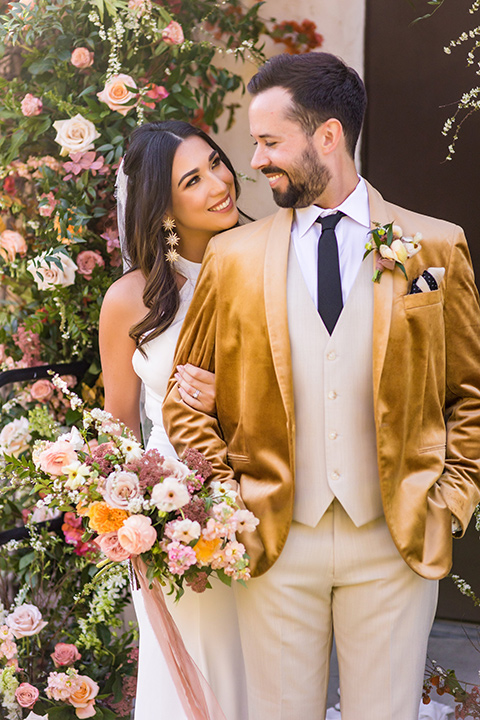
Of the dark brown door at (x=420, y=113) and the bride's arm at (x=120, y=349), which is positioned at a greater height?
the dark brown door at (x=420, y=113)

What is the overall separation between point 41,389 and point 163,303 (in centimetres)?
83

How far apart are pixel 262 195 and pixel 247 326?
154cm

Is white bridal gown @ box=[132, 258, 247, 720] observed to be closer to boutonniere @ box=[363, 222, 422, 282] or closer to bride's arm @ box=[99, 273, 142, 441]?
bride's arm @ box=[99, 273, 142, 441]

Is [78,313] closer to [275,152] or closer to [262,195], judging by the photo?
[262,195]

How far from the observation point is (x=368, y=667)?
1.97m

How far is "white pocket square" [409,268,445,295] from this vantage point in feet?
6.34

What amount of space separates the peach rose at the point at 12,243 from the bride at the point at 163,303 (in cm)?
64

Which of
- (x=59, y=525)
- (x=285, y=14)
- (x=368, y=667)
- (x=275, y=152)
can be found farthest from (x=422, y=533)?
(x=285, y=14)

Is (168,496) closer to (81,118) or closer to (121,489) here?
(121,489)

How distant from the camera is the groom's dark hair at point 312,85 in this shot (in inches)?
76.7

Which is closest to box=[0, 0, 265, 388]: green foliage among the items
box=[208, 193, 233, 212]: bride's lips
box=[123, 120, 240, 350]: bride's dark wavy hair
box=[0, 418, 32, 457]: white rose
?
box=[0, 418, 32, 457]: white rose

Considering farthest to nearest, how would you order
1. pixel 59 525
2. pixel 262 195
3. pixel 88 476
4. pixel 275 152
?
pixel 262 195 < pixel 59 525 < pixel 275 152 < pixel 88 476

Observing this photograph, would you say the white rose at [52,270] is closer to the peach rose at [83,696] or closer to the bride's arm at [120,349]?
the bride's arm at [120,349]

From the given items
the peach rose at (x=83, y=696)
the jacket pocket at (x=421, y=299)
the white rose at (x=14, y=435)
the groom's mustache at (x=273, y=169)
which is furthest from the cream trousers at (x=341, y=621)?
the white rose at (x=14, y=435)
